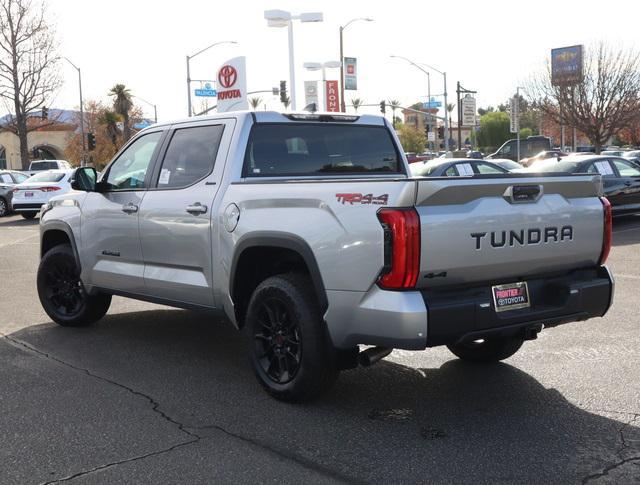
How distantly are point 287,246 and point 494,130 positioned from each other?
9954 centimetres

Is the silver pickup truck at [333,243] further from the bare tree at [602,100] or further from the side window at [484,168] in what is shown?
the bare tree at [602,100]

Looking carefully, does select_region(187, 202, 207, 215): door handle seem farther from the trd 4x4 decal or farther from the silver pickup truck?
the trd 4x4 decal

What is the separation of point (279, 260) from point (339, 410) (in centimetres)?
111

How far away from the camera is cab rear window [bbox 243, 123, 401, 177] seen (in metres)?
5.68

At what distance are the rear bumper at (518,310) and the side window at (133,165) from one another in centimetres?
312

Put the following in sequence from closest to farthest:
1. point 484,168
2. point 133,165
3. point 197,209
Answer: point 197,209, point 133,165, point 484,168


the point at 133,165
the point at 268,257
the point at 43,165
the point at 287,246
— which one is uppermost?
the point at 43,165

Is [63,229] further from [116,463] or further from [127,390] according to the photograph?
[116,463]

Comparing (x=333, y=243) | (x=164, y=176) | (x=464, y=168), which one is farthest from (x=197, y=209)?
(x=464, y=168)

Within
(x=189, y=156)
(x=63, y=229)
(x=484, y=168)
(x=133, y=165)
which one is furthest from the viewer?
(x=484, y=168)

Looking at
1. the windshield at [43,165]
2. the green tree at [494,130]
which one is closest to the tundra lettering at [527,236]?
the windshield at [43,165]

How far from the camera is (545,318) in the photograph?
462cm

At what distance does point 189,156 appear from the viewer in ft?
19.4

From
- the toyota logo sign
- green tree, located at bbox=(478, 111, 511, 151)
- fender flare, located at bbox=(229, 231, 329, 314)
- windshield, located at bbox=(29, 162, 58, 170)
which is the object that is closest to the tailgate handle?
fender flare, located at bbox=(229, 231, 329, 314)
